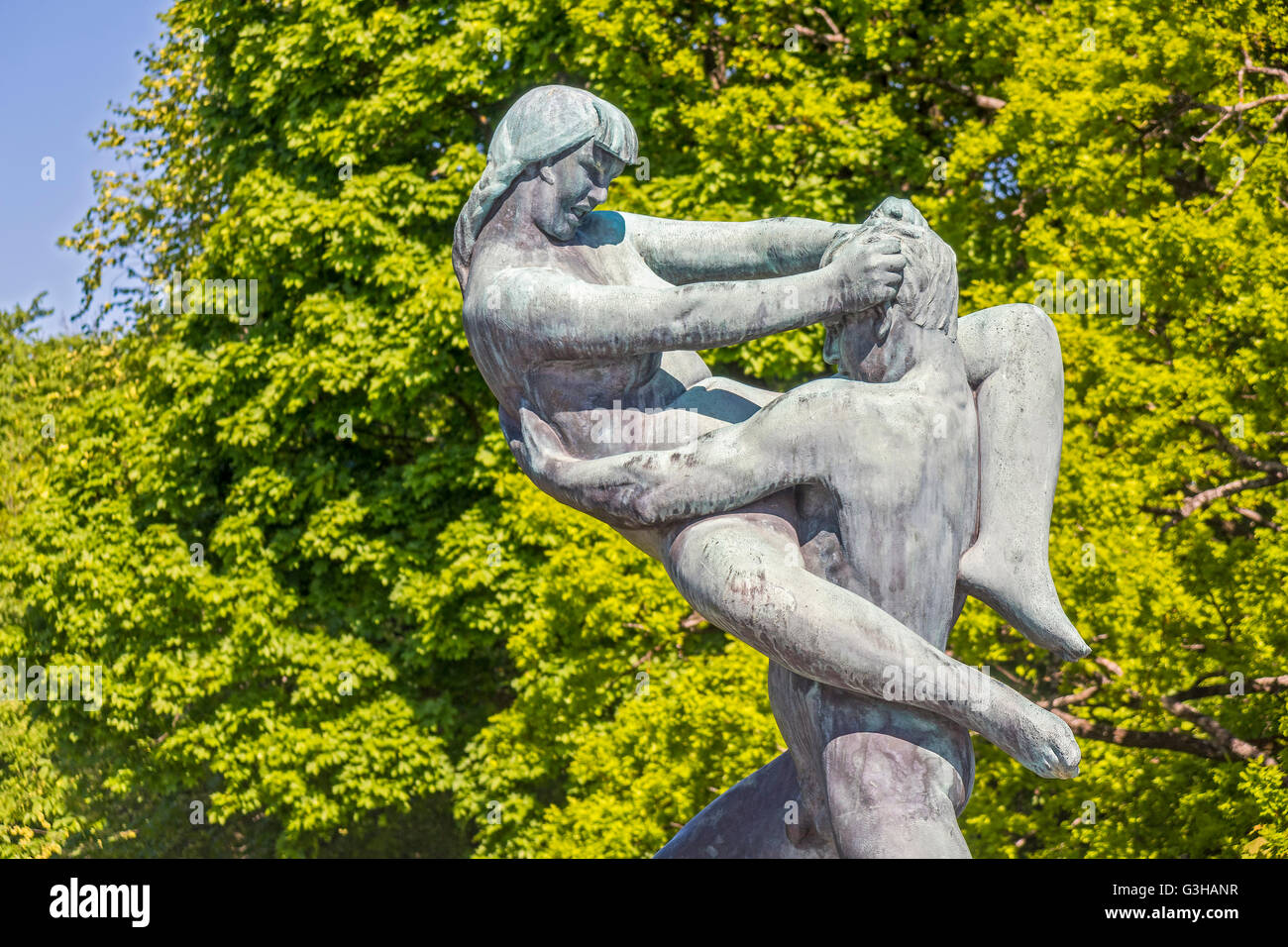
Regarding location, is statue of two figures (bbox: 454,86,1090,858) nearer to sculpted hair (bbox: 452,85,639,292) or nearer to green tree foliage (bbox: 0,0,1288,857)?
sculpted hair (bbox: 452,85,639,292)

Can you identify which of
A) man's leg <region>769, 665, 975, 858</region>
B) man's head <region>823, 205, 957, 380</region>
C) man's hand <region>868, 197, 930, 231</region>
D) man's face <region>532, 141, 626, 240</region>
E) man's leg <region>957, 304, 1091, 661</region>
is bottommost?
man's leg <region>769, 665, 975, 858</region>

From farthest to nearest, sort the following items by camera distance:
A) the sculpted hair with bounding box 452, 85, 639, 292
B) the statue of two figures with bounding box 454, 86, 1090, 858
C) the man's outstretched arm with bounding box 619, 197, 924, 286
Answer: the man's outstretched arm with bounding box 619, 197, 924, 286
the sculpted hair with bounding box 452, 85, 639, 292
the statue of two figures with bounding box 454, 86, 1090, 858

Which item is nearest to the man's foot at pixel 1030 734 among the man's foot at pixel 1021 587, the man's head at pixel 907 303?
the man's foot at pixel 1021 587

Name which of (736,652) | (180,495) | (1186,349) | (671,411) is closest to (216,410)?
(180,495)

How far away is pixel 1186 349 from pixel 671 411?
8942 millimetres

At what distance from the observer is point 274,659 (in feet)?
55.4

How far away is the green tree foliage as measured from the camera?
12383mm

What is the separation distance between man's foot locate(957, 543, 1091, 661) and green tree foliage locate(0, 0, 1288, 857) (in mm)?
6672

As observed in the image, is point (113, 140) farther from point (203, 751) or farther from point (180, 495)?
point (203, 751)

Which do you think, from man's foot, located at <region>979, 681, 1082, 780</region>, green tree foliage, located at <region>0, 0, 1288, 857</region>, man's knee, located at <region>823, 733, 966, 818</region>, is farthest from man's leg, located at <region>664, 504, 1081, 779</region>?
green tree foliage, located at <region>0, 0, 1288, 857</region>

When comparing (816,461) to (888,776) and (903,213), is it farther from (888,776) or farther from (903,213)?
(888,776)

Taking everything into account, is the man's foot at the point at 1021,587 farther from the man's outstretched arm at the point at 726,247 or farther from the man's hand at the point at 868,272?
the man's outstretched arm at the point at 726,247

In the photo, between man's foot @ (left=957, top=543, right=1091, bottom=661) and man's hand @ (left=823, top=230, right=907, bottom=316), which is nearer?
man's hand @ (left=823, top=230, right=907, bottom=316)

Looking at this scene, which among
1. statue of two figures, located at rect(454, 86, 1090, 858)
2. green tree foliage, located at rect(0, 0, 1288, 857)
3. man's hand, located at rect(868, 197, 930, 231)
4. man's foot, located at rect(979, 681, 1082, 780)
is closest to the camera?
man's foot, located at rect(979, 681, 1082, 780)
